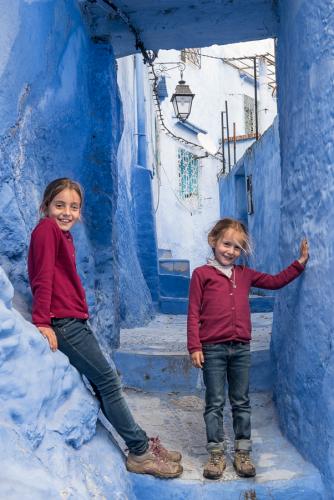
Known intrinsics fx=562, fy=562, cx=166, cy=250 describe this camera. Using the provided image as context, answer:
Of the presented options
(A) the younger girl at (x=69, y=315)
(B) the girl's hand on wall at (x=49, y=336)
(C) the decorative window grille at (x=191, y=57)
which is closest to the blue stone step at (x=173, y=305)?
(A) the younger girl at (x=69, y=315)

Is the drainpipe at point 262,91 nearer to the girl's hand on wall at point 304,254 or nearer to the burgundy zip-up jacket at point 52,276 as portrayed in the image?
the girl's hand on wall at point 304,254

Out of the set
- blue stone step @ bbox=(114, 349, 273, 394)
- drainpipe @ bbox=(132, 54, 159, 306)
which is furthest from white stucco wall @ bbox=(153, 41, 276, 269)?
blue stone step @ bbox=(114, 349, 273, 394)

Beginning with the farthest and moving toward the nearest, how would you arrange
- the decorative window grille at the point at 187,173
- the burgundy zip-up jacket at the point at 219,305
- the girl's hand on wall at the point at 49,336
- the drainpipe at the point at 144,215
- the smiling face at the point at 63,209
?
1. the decorative window grille at the point at 187,173
2. the drainpipe at the point at 144,215
3. the burgundy zip-up jacket at the point at 219,305
4. the smiling face at the point at 63,209
5. the girl's hand on wall at the point at 49,336

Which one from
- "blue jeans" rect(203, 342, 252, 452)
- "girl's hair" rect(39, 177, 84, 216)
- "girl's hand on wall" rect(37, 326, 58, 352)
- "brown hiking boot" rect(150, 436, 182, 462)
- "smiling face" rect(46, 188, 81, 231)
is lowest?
"brown hiking boot" rect(150, 436, 182, 462)

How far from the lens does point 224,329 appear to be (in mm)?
2869

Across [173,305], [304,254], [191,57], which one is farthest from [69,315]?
[191,57]

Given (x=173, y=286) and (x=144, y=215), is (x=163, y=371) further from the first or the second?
(x=173, y=286)

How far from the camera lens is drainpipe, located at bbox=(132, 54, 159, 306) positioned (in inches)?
362

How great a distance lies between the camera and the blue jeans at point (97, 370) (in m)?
2.55

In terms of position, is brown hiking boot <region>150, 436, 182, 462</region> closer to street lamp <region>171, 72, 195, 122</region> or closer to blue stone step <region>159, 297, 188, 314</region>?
blue stone step <region>159, 297, 188, 314</region>

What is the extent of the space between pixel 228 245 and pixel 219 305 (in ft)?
1.05

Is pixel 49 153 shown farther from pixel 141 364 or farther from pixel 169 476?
Answer: pixel 169 476

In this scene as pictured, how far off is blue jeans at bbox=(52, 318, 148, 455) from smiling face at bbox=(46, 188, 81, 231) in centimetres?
47

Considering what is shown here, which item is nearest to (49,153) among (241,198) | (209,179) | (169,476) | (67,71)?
(67,71)
